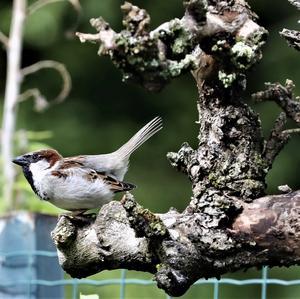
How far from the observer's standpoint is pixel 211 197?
5.93ft

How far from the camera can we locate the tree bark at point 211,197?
165 cm

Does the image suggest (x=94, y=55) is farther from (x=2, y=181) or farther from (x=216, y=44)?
(x=216, y=44)

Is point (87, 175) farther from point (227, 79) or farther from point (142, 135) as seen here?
point (227, 79)

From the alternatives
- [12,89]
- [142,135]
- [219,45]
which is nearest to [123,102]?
[12,89]

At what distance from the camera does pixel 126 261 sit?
1.82m

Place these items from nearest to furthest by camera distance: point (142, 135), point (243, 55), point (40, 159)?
point (243, 55)
point (40, 159)
point (142, 135)

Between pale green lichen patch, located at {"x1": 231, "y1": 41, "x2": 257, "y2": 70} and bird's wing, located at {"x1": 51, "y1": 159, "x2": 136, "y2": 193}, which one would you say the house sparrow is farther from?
pale green lichen patch, located at {"x1": 231, "y1": 41, "x2": 257, "y2": 70}

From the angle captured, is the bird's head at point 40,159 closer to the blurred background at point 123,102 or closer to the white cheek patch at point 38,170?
the white cheek patch at point 38,170

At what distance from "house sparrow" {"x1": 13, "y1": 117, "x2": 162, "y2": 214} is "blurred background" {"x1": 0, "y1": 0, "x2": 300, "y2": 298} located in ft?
9.60

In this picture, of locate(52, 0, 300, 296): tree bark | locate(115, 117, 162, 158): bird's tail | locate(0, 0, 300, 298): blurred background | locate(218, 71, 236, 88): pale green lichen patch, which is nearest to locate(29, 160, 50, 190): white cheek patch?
locate(115, 117, 162, 158): bird's tail

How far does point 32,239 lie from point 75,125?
12.0 ft

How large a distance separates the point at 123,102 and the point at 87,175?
4.17 m

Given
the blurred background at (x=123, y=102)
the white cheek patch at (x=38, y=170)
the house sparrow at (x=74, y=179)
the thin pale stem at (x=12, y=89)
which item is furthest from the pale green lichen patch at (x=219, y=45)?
the blurred background at (x=123, y=102)

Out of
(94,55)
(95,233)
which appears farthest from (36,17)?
(95,233)
